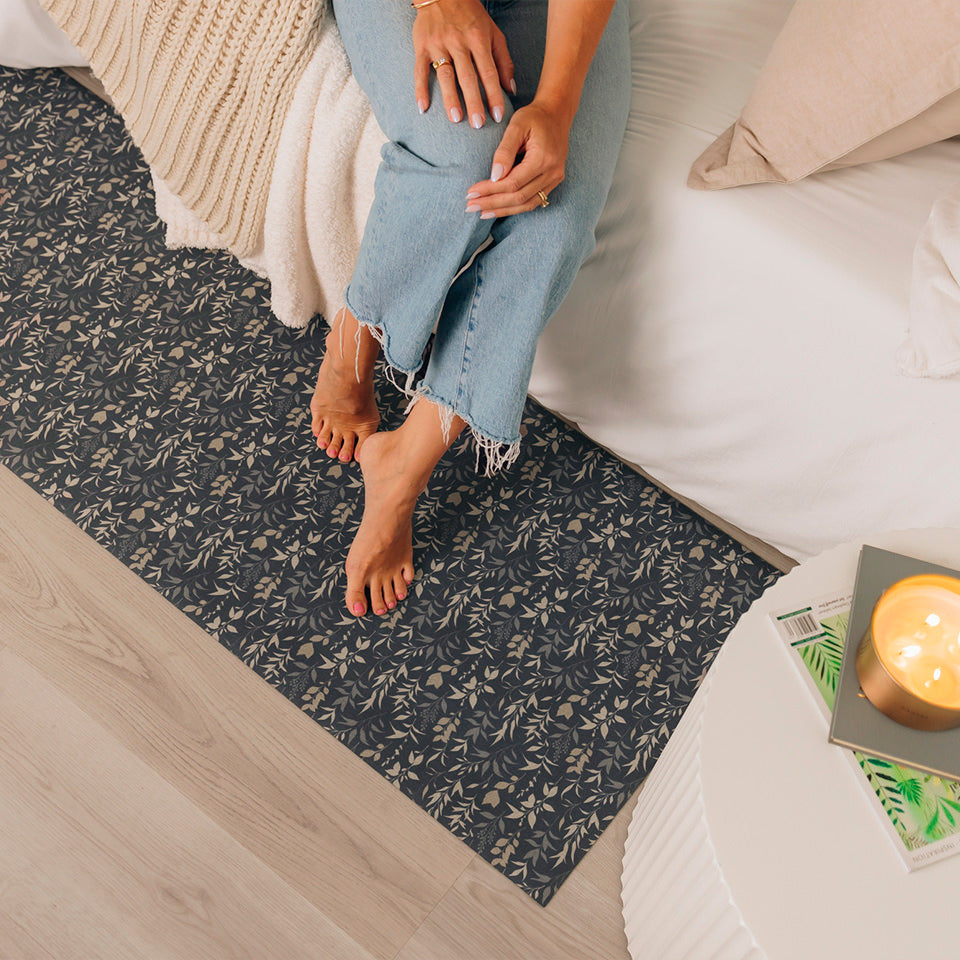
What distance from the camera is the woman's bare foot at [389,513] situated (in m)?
1.17

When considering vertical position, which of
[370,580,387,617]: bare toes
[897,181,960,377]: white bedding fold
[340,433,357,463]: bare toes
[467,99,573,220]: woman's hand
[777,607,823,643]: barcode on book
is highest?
[467,99,573,220]: woman's hand

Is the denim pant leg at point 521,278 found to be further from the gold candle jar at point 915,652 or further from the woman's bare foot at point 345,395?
the gold candle jar at point 915,652

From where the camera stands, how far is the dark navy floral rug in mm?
1126

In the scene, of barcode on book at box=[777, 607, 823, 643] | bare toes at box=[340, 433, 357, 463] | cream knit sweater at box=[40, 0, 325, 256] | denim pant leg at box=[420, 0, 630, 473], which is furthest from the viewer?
bare toes at box=[340, 433, 357, 463]

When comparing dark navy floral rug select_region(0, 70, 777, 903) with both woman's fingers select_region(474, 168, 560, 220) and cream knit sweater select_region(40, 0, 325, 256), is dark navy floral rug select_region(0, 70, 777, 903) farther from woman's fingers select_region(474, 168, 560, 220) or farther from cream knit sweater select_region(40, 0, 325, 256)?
woman's fingers select_region(474, 168, 560, 220)

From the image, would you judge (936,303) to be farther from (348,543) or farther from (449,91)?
(348,543)

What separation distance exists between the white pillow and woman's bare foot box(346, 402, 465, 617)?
1.04m

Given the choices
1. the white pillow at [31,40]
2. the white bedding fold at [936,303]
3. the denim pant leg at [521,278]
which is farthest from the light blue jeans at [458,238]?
the white pillow at [31,40]

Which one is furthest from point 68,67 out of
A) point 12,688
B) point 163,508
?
point 12,688

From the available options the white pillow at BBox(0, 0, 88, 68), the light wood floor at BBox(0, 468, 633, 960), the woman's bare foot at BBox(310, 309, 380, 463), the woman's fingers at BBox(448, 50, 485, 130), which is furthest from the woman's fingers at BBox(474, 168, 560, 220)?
the white pillow at BBox(0, 0, 88, 68)

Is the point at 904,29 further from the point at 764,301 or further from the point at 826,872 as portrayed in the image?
the point at 826,872

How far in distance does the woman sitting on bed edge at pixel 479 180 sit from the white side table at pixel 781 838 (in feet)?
1.39

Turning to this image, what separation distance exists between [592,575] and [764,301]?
462 millimetres

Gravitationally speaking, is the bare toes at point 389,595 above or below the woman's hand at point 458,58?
below
